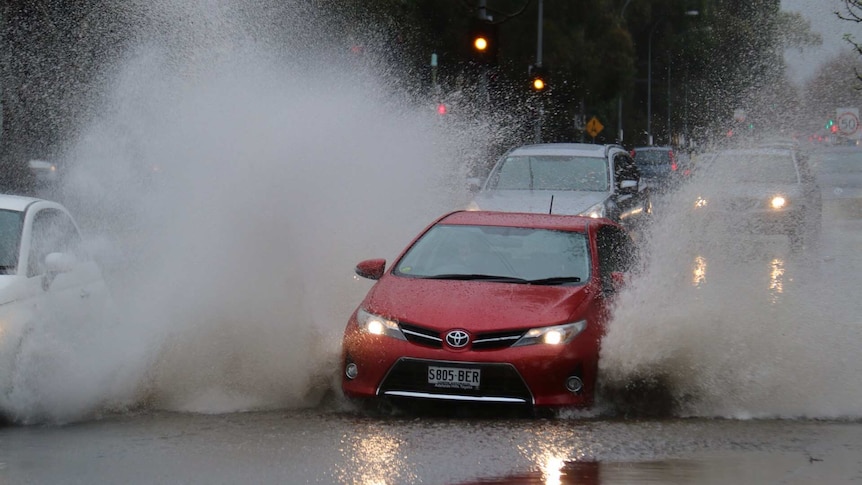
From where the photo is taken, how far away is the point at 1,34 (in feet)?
88.8

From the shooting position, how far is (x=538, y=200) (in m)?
17.2

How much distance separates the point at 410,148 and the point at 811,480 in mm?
12613

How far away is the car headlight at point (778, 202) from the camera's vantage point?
21.6 m

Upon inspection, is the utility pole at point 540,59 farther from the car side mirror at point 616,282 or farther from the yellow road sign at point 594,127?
the car side mirror at point 616,282

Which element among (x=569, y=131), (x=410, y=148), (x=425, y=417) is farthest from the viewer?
(x=569, y=131)

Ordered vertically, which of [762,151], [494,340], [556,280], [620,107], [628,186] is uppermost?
[620,107]

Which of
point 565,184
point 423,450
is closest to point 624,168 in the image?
point 565,184

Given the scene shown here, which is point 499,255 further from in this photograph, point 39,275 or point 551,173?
point 551,173

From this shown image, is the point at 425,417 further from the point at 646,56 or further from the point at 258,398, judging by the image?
the point at 646,56

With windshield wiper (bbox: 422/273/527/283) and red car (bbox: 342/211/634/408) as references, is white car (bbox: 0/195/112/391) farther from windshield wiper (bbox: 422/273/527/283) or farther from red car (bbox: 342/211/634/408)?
windshield wiper (bbox: 422/273/527/283)

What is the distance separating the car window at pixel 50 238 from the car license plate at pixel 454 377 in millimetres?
2936

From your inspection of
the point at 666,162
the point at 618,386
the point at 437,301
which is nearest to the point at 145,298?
the point at 437,301

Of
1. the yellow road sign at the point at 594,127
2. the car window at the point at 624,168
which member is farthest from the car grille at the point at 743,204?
the yellow road sign at the point at 594,127

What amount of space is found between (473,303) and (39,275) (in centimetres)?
304
